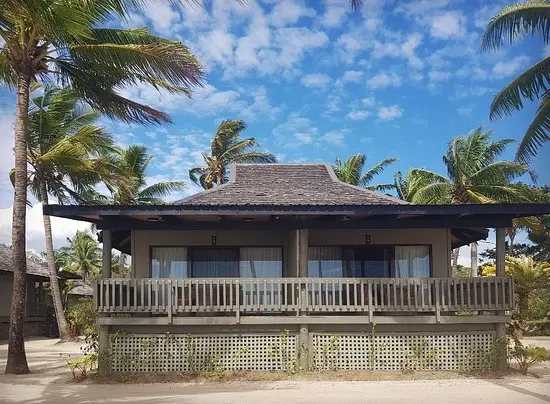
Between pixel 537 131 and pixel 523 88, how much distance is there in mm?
1127

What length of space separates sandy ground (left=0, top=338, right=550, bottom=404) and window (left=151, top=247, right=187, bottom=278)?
3106 mm

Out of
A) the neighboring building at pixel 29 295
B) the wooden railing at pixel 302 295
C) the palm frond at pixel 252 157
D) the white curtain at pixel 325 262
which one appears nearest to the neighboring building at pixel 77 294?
the neighboring building at pixel 29 295

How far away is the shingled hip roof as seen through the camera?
43.8ft

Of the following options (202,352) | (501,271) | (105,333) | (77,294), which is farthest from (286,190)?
(77,294)

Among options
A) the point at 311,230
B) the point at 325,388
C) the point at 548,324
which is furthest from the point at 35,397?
the point at 548,324

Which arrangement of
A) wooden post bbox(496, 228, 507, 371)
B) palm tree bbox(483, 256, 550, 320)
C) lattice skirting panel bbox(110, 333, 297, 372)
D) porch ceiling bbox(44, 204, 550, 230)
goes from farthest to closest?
palm tree bbox(483, 256, 550, 320) < wooden post bbox(496, 228, 507, 371) < lattice skirting panel bbox(110, 333, 297, 372) < porch ceiling bbox(44, 204, 550, 230)

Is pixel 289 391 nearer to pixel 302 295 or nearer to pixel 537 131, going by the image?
pixel 302 295

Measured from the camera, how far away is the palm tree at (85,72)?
39.1ft

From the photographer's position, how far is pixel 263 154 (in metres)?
35.0

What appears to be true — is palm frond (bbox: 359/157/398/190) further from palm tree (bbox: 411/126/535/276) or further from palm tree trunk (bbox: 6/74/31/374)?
palm tree trunk (bbox: 6/74/31/374)

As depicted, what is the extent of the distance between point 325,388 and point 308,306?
6.73 ft

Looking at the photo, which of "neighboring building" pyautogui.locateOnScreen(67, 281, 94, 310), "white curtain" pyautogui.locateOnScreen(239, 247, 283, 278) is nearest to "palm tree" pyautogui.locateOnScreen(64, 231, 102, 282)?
"neighboring building" pyautogui.locateOnScreen(67, 281, 94, 310)

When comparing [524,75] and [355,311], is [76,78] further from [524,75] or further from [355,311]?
[524,75]

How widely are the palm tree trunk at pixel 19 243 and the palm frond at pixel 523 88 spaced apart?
37.8 feet
